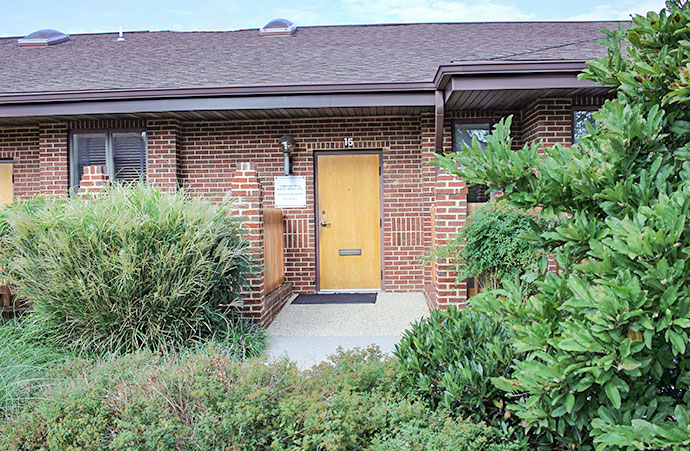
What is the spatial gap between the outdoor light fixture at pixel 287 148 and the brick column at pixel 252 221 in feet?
6.54

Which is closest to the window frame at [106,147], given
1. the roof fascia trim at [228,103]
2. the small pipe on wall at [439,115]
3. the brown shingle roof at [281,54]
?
the brown shingle roof at [281,54]

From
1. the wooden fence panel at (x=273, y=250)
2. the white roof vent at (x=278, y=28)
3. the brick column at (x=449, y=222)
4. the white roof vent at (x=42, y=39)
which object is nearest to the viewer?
the brick column at (x=449, y=222)

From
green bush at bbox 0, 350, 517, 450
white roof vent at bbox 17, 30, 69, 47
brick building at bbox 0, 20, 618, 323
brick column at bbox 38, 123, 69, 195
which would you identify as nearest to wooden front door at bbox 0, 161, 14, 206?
brick building at bbox 0, 20, 618, 323

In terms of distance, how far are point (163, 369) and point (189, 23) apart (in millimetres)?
36267

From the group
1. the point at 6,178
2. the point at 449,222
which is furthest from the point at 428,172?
the point at 6,178

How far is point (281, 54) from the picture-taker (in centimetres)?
918

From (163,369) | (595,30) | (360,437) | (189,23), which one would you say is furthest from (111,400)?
(189,23)

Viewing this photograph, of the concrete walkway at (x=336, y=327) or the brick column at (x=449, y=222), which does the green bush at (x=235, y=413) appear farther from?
the brick column at (x=449, y=222)

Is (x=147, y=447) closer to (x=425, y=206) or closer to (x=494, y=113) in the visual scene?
(x=425, y=206)

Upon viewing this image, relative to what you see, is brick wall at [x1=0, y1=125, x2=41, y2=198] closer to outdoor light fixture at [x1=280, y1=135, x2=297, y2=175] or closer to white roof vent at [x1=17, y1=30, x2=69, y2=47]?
white roof vent at [x1=17, y1=30, x2=69, y2=47]

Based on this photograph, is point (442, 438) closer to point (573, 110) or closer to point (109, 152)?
point (573, 110)

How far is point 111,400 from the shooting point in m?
A: 2.92

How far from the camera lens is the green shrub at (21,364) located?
339cm

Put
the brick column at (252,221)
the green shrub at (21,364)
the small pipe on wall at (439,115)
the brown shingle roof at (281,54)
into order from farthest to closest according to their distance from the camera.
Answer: the brown shingle roof at (281,54)
the small pipe on wall at (439,115)
the brick column at (252,221)
the green shrub at (21,364)
